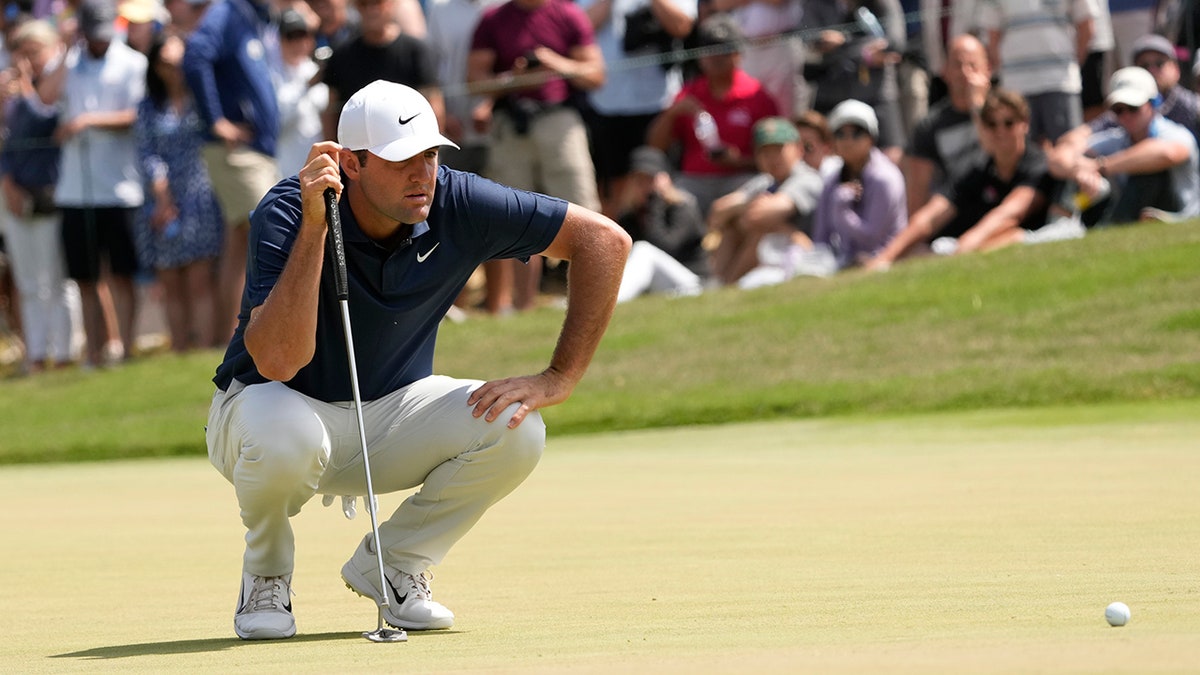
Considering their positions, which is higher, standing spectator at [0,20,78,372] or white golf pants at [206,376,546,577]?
white golf pants at [206,376,546,577]

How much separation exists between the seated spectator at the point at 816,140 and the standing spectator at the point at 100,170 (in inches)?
216

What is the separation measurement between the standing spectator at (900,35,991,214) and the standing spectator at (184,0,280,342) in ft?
16.5

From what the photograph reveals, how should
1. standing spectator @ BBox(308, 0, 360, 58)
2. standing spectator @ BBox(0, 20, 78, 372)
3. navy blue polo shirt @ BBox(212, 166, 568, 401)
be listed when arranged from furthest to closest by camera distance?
standing spectator @ BBox(0, 20, 78, 372), standing spectator @ BBox(308, 0, 360, 58), navy blue polo shirt @ BBox(212, 166, 568, 401)

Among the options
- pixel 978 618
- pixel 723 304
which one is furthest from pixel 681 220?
pixel 978 618

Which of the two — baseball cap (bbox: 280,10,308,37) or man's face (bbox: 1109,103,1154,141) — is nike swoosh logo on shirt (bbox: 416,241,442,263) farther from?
baseball cap (bbox: 280,10,308,37)

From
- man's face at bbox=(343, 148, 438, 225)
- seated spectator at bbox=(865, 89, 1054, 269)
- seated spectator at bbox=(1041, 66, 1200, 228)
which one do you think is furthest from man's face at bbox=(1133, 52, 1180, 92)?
man's face at bbox=(343, 148, 438, 225)

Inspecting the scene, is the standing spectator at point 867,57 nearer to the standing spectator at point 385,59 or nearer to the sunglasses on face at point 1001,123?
the sunglasses on face at point 1001,123

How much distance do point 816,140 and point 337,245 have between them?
10.4m

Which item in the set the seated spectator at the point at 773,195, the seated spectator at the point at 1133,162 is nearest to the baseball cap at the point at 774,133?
the seated spectator at the point at 773,195

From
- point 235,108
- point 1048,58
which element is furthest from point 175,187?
point 1048,58

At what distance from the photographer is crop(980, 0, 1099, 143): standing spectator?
47.2 feet

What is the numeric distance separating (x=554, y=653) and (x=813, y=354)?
31.2 ft

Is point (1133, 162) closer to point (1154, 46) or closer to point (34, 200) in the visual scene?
point (1154, 46)

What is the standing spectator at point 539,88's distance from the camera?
15.1 metres
